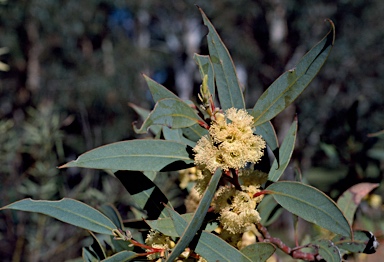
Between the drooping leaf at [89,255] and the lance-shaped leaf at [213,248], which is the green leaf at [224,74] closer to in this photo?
the lance-shaped leaf at [213,248]

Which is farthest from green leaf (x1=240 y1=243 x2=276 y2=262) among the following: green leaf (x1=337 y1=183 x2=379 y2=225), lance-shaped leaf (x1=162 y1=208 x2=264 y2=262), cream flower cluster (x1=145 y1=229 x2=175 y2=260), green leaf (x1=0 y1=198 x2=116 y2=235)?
green leaf (x1=337 y1=183 x2=379 y2=225)

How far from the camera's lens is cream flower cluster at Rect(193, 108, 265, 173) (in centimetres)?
59

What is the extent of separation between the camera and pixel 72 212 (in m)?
0.66

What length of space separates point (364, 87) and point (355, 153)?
6.88 m

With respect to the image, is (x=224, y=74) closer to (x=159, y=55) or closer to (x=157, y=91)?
(x=157, y=91)

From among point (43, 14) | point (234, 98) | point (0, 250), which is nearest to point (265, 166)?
point (234, 98)

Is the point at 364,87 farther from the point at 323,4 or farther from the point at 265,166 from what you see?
the point at 265,166

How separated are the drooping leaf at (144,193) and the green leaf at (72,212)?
58 millimetres

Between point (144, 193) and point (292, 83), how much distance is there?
0.28 metres

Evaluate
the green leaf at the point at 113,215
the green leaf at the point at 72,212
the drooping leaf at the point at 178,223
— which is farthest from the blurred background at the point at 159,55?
the drooping leaf at the point at 178,223

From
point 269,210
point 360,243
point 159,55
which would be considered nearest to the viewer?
point 360,243

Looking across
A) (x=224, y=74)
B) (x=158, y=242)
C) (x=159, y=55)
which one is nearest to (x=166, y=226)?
(x=158, y=242)

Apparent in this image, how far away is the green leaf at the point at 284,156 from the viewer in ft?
2.23

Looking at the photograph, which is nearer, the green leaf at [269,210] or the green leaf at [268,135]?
the green leaf at [268,135]
